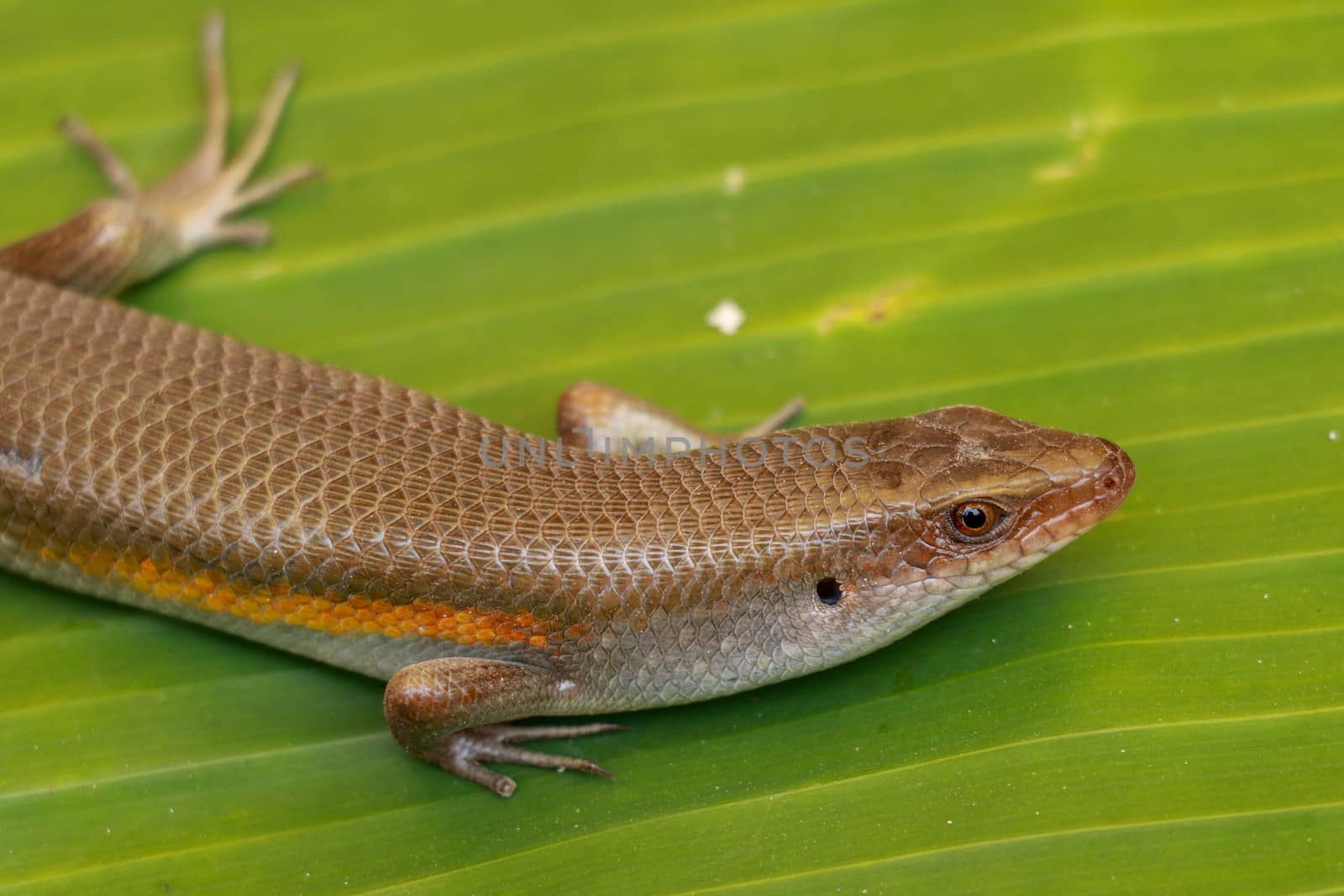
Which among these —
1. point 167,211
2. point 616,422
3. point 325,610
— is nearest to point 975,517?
point 616,422

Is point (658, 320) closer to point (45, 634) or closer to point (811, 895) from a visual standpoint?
point (811, 895)

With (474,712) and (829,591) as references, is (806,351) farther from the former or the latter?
(474,712)

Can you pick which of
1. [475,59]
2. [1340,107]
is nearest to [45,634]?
[475,59]

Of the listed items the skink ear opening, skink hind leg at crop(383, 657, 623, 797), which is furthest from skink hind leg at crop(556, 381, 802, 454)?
skink hind leg at crop(383, 657, 623, 797)

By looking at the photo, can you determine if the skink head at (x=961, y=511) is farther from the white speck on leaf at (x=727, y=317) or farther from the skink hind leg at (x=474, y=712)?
the white speck on leaf at (x=727, y=317)

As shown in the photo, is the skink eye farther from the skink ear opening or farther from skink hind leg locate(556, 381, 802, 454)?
skink hind leg locate(556, 381, 802, 454)

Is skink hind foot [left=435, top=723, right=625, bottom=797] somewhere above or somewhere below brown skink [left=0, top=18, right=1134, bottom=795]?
Result: below

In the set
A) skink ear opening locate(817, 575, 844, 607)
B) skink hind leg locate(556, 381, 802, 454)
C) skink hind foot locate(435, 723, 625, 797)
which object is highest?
skink hind leg locate(556, 381, 802, 454)

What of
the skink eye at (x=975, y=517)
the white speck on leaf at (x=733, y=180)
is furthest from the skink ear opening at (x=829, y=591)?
the white speck on leaf at (x=733, y=180)
